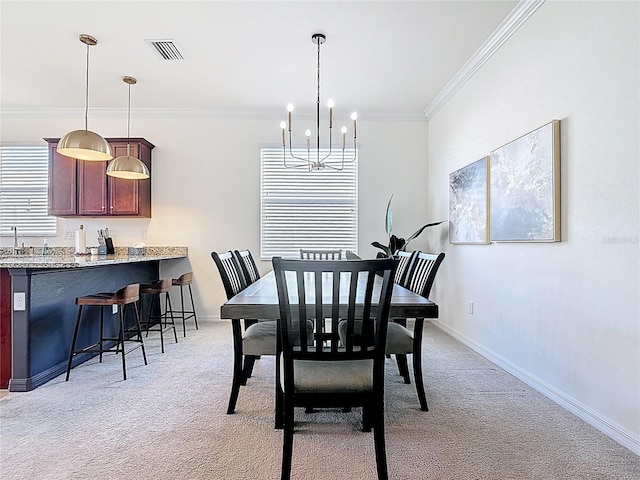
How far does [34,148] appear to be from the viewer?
4.83m

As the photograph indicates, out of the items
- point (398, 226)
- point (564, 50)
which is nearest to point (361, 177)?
point (398, 226)

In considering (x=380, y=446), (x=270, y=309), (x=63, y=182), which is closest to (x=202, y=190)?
(x=63, y=182)

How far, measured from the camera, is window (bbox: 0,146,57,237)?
4.83m

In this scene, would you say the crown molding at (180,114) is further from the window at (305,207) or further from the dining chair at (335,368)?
the dining chair at (335,368)

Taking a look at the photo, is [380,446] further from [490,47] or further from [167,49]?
[167,49]

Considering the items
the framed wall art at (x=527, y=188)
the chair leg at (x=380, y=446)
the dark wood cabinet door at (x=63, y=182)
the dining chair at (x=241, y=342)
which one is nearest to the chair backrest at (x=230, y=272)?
the dining chair at (x=241, y=342)

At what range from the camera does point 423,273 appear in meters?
2.43

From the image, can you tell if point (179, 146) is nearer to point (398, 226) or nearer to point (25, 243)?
point (25, 243)

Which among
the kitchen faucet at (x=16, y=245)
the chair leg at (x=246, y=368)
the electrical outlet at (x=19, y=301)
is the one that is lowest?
the chair leg at (x=246, y=368)

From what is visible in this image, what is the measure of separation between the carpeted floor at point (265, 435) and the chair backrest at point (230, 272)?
28.3 inches

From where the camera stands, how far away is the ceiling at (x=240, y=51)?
275 centimetres

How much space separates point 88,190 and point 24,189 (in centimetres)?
107

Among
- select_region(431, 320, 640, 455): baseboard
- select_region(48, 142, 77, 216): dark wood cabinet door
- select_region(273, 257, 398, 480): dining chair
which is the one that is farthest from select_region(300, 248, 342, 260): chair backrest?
select_region(48, 142, 77, 216): dark wood cabinet door

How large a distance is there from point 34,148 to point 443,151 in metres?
5.23
